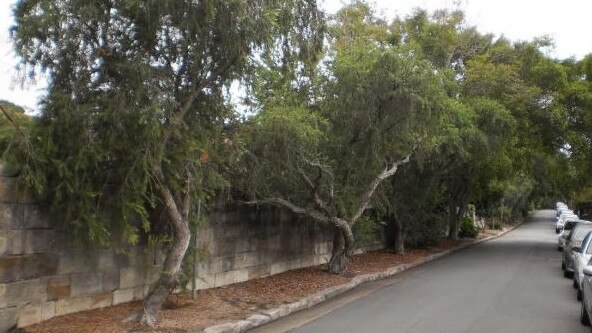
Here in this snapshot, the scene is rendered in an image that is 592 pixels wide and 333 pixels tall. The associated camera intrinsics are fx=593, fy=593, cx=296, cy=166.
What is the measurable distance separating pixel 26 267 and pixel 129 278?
96.0 inches

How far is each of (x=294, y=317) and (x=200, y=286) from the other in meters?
2.34

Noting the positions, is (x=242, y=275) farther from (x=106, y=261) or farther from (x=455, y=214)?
(x=455, y=214)

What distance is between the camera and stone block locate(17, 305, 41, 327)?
26.1ft

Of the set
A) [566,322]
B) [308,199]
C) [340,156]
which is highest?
[340,156]

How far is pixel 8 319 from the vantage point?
775 centimetres

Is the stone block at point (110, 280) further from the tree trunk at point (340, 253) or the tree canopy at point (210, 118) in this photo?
the tree trunk at point (340, 253)

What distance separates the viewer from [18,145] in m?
7.55

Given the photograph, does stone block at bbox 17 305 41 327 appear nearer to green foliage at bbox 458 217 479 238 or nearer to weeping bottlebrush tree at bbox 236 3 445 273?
weeping bottlebrush tree at bbox 236 3 445 273

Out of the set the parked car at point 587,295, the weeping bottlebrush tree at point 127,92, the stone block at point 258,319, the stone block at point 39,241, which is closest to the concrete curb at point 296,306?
the stone block at point 258,319

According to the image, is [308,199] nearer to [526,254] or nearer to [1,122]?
[1,122]

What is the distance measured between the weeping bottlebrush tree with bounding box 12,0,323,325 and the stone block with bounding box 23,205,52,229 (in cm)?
18

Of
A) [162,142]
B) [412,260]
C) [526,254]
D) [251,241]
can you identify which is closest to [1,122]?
[162,142]

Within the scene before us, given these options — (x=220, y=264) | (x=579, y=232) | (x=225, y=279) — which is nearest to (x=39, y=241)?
(x=220, y=264)

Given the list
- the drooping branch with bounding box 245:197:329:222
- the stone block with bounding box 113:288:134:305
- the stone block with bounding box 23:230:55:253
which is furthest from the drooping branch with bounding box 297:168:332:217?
the stone block with bounding box 23:230:55:253
